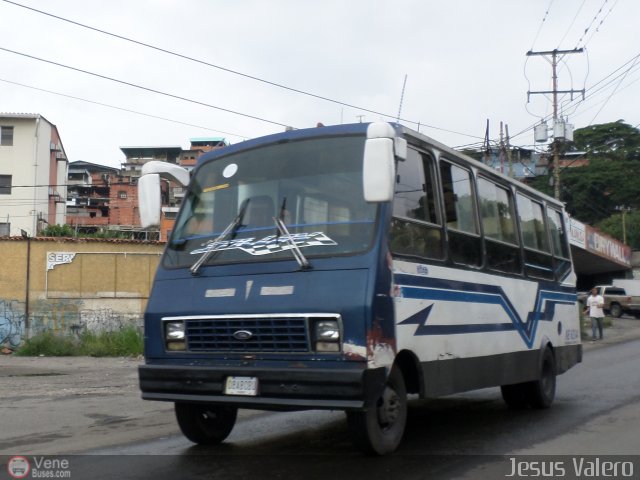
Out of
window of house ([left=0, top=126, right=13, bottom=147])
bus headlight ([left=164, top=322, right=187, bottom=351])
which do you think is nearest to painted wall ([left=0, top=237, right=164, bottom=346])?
bus headlight ([left=164, top=322, right=187, bottom=351])

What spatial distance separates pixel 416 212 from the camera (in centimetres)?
725

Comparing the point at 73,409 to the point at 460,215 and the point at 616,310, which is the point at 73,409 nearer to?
the point at 460,215

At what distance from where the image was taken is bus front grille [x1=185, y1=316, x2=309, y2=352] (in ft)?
20.9

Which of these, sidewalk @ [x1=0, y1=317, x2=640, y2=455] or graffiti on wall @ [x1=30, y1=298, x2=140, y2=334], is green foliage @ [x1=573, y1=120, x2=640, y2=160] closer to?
graffiti on wall @ [x1=30, y1=298, x2=140, y2=334]

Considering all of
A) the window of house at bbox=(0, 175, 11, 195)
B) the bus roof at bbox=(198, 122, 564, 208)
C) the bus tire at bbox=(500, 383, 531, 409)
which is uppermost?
the window of house at bbox=(0, 175, 11, 195)

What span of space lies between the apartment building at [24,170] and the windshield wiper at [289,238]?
4722cm

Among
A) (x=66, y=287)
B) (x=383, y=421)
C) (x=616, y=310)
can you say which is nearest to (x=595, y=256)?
(x=616, y=310)

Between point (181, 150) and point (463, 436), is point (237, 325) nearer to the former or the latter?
point (463, 436)

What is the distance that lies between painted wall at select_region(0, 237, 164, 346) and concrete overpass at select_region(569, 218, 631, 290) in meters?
18.0

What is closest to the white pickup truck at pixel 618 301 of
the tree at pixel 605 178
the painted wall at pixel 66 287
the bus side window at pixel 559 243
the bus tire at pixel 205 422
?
the painted wall at pixel 66 287

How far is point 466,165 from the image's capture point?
8.60 m

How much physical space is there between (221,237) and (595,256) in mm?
39451

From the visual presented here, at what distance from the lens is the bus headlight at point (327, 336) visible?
6238 millimetres

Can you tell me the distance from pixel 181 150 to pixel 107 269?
220 ft
